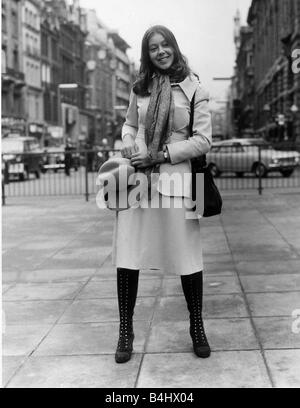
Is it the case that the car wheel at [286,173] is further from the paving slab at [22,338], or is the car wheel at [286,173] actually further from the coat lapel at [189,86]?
the coat lapel at [189,86]

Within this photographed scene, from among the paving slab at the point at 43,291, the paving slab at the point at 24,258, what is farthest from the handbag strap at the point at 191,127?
the paving slab at the point at 24,258

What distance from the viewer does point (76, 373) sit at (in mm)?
3561

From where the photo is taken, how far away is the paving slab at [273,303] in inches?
185

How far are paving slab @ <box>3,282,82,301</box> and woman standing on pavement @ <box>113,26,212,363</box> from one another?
5.75 feet

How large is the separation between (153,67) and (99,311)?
1.91m

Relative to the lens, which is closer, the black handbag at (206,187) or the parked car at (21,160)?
the black handbag at (206,187)

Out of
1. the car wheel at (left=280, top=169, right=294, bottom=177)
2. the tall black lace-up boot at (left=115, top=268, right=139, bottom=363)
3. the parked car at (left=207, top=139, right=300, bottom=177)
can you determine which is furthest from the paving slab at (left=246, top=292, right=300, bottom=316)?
the car wheel at (left=280, top=169, right=294, bottom=177)

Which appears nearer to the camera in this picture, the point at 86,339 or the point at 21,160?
the point at 86,339

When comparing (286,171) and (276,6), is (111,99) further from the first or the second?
(286,171)

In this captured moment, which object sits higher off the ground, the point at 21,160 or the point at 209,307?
the point at 21,160

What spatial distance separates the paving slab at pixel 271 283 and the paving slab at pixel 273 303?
16 cm

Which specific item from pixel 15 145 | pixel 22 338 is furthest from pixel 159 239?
pixel 15 145

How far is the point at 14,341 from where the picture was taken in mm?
4234

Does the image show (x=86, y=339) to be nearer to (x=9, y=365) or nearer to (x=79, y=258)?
(x=9, y=365)
